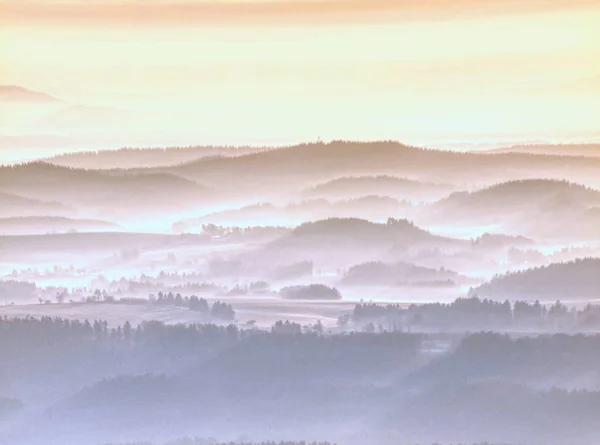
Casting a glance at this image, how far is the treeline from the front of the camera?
3.65m

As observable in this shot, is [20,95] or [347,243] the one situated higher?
[20,95]

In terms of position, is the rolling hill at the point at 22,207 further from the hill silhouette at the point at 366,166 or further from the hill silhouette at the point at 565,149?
the hill silhouette at the point at 565,149

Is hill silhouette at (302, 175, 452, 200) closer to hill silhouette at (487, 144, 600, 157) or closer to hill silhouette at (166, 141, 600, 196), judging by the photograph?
hill silhouette at (166, 141, 600, 196)

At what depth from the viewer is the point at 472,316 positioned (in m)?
3.66

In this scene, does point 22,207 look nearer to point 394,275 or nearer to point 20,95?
point 20,95

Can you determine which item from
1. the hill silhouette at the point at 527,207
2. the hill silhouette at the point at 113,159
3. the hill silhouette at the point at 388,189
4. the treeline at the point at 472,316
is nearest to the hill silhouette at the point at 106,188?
the hill silhouette at the point at 113,159

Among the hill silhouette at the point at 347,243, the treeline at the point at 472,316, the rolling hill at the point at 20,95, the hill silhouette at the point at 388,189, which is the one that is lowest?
the treeline at the point at 472,316

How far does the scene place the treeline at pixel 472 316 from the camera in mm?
3650

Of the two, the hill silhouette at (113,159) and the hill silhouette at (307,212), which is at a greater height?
the hill silhouette at (113,159)

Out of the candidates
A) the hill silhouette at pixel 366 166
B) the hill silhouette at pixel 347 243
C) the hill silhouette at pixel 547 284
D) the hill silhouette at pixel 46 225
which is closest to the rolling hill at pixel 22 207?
the hill silhouette at pixel 46 225

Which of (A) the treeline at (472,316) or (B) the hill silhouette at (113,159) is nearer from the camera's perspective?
(A) the treeline at (472,316)

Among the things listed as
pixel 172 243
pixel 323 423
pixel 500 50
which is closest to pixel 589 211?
pixel 500 50

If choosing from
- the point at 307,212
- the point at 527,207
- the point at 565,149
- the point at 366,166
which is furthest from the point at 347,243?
the point at 565,149

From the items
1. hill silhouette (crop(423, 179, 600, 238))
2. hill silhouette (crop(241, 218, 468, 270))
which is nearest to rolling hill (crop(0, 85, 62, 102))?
hill silhouette (crop(241, 218, 468, 270))
